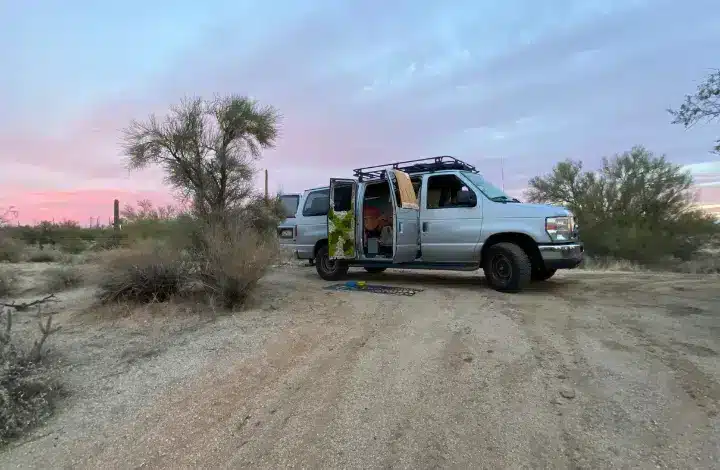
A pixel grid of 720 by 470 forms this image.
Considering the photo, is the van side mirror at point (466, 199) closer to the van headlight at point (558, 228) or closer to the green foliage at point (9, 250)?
the van headlight at point (558, 228)

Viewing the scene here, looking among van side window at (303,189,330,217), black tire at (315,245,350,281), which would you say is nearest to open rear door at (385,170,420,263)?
black tire at (315,245,350,281)

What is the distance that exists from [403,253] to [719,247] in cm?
2275

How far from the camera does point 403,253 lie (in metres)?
9.29

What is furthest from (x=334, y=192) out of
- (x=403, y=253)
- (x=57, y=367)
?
(x=57, y=367)

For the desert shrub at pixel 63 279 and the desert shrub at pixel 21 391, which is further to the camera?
the desert shrub at pixel 63 279

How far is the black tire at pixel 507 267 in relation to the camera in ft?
26.5

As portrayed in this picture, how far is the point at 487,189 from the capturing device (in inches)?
351

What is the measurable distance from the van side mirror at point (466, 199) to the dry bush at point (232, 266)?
12.6 feet

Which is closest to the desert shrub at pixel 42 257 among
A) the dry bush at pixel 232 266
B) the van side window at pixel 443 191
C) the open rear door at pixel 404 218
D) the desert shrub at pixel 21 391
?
the dry bush at pixel 232 266

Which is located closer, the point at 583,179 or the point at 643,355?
the point at 643,355

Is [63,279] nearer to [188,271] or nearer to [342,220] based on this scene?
[188,271]

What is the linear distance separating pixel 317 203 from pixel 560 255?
577cm

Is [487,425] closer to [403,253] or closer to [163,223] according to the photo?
[403,253]

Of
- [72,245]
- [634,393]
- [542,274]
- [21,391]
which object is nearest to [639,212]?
[542,274]
